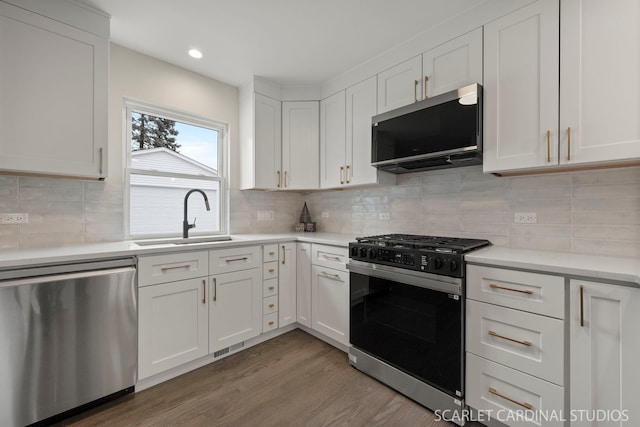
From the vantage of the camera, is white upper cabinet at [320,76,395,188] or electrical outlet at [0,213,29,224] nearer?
electrical outlet at [0,213,29,224]

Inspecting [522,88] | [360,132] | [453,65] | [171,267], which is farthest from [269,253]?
[522,88]

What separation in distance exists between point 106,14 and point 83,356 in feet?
7.50

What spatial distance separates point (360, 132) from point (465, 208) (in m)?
1.15

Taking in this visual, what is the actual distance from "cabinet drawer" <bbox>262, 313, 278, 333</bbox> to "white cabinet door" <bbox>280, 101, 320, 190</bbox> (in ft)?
4.42

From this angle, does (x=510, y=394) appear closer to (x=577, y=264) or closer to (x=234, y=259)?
(x=577, y=264)

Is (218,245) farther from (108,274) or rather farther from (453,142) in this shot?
(453,142)

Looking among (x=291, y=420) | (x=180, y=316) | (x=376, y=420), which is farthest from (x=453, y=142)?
(x=180, y=316)

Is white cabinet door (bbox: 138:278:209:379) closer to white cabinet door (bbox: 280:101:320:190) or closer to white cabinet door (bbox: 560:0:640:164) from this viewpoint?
white cabinet door (bbox: 280:101:320:190)

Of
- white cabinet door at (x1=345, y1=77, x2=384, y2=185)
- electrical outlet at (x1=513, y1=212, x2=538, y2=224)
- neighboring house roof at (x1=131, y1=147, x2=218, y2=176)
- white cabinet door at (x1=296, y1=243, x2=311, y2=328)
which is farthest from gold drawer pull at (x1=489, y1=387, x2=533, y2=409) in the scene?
neighboring house roof at (x1=131, y1=147, x2=218, y2=176)

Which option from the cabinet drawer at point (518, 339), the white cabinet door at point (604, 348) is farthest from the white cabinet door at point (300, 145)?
the white cabinet door at point (604, 348)

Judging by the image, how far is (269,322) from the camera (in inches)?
101

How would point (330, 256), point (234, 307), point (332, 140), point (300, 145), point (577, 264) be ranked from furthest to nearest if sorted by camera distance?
point (300, 145), point (332, 140), point (330, 256), point (234, 307), point (577, 264)

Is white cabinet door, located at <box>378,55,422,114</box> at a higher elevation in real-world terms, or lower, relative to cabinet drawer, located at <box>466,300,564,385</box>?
higher

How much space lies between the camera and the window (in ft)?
→ 7.99
